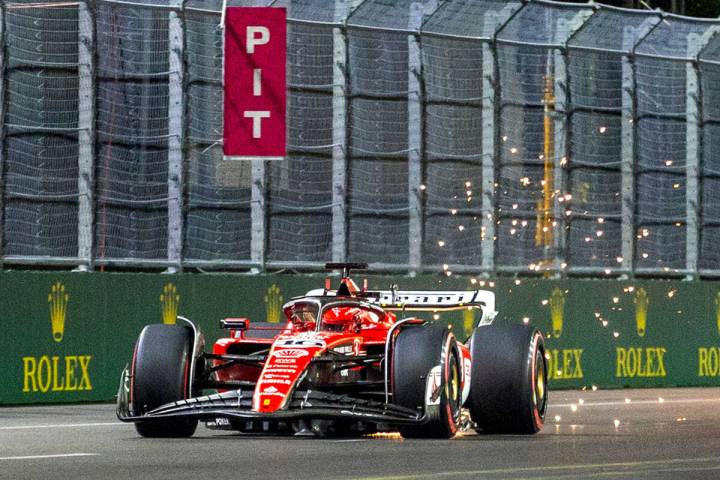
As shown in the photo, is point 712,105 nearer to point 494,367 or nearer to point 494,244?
point 494,244

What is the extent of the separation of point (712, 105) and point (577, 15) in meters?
3.10

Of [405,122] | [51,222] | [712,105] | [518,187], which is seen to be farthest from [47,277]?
[712,105]

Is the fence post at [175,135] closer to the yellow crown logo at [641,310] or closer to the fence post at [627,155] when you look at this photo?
the fence post at [627,155]

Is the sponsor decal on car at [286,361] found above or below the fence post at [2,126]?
below

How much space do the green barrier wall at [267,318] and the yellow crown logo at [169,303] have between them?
0.04 feet

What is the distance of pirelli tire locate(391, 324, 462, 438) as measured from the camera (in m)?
14.4

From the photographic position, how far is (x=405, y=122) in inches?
981

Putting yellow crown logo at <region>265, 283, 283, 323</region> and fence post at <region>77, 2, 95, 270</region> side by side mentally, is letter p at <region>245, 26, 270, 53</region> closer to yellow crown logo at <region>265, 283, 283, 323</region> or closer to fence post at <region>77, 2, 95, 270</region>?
fence post at <region>77, 2, 95, 270</region>

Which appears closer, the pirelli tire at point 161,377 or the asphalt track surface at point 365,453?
the asphalt track surface at point 365,453

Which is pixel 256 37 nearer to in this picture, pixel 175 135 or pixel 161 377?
pixel 175 135

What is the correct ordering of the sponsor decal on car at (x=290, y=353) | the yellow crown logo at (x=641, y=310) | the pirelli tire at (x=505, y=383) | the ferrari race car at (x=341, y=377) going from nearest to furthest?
the ferrari race car at (x=341, y=377), the sponsor decal on car at (x=290, y=353), the pirelli tire at (x=505, y=383), the yellow crown logo at (x=641, y=310)

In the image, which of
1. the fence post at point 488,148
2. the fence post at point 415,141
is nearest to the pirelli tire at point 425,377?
the fence post at point 415,141

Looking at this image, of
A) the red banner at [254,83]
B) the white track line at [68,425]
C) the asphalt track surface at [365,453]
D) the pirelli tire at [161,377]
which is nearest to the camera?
the asphalt track surface at [365,453]

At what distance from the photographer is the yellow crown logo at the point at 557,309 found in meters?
25.9
